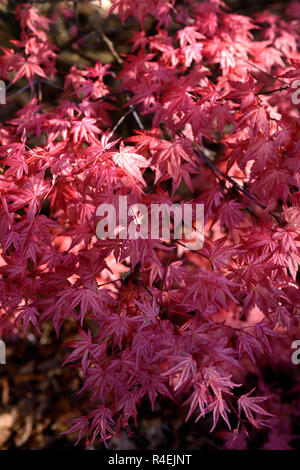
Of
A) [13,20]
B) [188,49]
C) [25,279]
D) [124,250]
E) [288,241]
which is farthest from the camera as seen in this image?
[13,20]

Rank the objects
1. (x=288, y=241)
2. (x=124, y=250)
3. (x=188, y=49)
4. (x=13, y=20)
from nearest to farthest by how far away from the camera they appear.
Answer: (x=124, y=250), (x=288, y=241), (x=188, y=49), (x=13, y=20)

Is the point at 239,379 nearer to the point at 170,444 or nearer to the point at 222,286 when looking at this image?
the point at 170,444

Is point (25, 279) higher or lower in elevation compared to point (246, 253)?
lower

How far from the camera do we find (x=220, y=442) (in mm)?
2490

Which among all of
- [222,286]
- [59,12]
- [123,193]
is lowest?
[222,286]

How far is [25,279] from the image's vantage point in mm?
1695

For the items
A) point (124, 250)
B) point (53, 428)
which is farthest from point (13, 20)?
point (53, 428)

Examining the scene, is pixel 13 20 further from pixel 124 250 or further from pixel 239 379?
pixel 239 379

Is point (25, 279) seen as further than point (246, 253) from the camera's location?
Yes

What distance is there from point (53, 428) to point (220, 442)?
1159mm

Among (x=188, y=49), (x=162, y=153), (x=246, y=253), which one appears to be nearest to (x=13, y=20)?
(x=188, y=49)

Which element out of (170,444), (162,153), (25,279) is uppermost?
(162,153)

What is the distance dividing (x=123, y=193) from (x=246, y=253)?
59 cm
